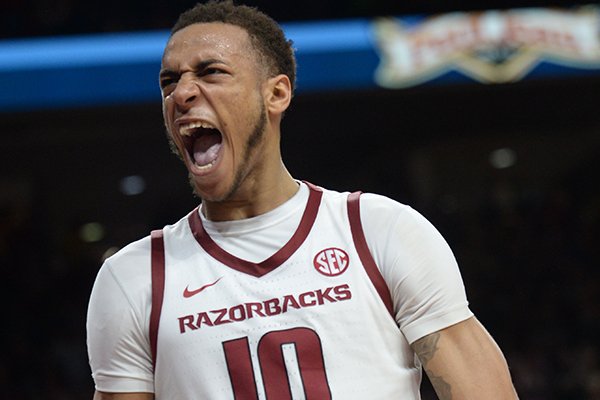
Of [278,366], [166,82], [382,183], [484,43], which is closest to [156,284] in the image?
[278,366]

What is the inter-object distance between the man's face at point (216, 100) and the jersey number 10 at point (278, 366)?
388mm

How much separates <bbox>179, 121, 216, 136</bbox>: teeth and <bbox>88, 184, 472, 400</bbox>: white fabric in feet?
0.87

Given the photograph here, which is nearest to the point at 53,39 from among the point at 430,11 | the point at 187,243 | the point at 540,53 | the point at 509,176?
the point at 430,11

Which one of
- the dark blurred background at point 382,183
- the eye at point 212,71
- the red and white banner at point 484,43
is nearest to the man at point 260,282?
the eye at point 212,71

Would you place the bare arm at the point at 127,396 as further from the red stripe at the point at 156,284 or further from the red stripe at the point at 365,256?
the red stripe at the point at 365,256

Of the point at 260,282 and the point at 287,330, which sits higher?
the point at 260,282

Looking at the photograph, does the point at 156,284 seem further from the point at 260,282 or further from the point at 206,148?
the point at 206,148

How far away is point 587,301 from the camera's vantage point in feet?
29.6

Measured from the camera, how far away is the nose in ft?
7.91

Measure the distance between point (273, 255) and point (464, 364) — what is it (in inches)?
19.8

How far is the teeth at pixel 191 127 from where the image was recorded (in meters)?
2.45

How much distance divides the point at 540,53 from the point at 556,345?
2.46 metres

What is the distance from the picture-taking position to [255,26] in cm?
256

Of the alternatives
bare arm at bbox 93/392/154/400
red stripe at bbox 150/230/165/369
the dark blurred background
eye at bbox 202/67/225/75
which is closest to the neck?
red stripe at bbox 150/230/165/369
